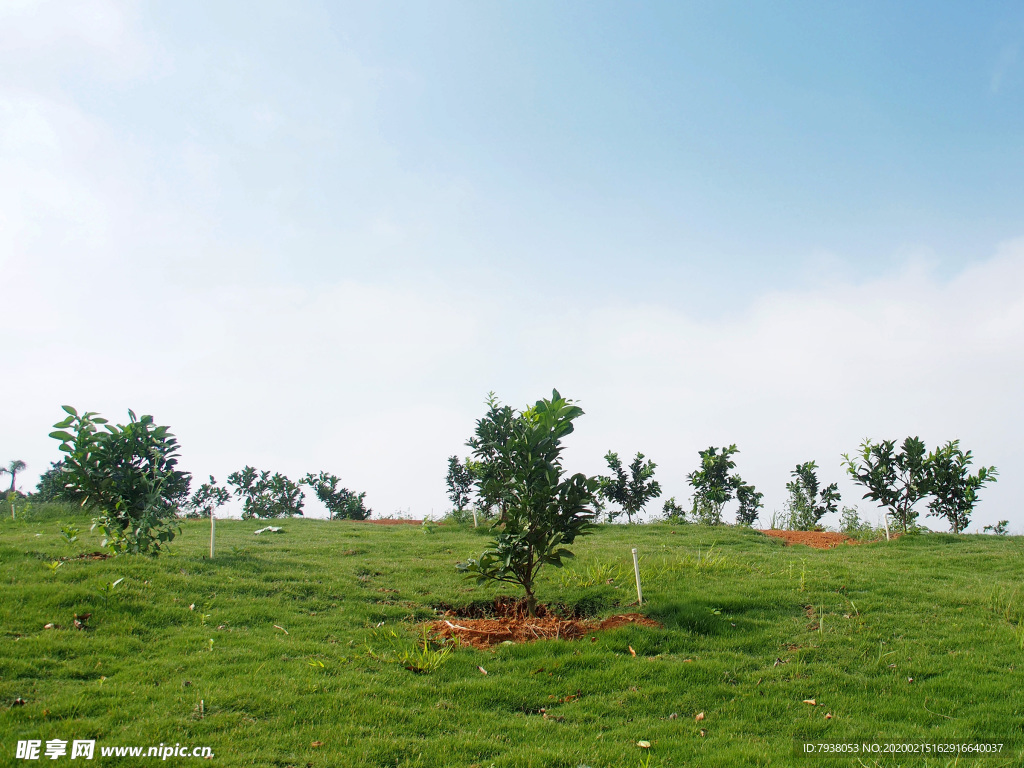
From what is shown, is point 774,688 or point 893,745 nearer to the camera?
point 893,745

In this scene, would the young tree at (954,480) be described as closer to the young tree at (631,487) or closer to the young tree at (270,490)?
the young tree at (631,487)

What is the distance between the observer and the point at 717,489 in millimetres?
24422

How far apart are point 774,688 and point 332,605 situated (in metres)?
6.67

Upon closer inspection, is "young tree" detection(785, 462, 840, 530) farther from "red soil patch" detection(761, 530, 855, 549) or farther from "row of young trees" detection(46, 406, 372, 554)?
"row of young trees" detection(46, 406, 372, 554)

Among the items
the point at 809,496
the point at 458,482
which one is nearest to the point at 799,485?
the point at 809,496

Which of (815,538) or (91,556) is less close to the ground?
(91,556)

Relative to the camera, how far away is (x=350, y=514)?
30.0m

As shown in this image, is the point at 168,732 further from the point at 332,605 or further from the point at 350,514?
the point at 350,514

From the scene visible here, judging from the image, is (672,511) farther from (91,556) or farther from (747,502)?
(91,556)

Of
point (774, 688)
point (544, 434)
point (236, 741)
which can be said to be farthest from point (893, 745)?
point (236, 741)

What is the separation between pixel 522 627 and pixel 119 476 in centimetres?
837

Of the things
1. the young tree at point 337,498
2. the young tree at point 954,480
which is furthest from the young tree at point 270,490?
the young tree at point 954,480

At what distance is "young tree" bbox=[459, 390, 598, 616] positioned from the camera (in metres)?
9.09

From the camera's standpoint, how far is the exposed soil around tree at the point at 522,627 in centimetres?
845
